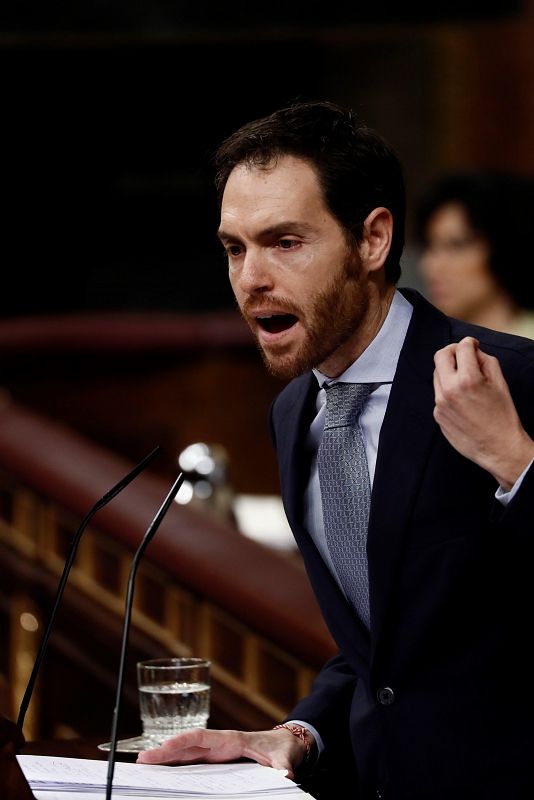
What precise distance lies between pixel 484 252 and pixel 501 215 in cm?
13

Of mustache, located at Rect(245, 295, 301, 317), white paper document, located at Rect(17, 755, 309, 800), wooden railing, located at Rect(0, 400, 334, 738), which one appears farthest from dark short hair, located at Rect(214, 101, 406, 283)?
wooden railing, located at Rect(0, 400, 334, 738)

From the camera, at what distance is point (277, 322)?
1449 mm

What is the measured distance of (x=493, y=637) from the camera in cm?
131

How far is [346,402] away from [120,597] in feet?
5.77

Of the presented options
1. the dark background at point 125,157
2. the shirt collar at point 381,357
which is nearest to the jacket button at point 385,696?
the shirt collar at point 381,357

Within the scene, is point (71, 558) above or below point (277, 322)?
below

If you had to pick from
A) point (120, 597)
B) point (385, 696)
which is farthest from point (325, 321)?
point (120, 597)

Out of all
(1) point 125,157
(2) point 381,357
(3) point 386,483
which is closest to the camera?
(3) point 386,483

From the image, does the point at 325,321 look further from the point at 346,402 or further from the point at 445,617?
the point at 445,617

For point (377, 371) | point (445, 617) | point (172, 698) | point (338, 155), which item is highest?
point (338, 155)

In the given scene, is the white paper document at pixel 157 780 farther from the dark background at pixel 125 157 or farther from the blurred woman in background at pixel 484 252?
the dark background at pixel 125 157

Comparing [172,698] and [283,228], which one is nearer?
[283,228]

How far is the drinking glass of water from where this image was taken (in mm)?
1604

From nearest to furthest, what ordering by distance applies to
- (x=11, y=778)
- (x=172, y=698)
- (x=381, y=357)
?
(x=11, y=778) < (x=381, y=357) < (x=172, y=698)
